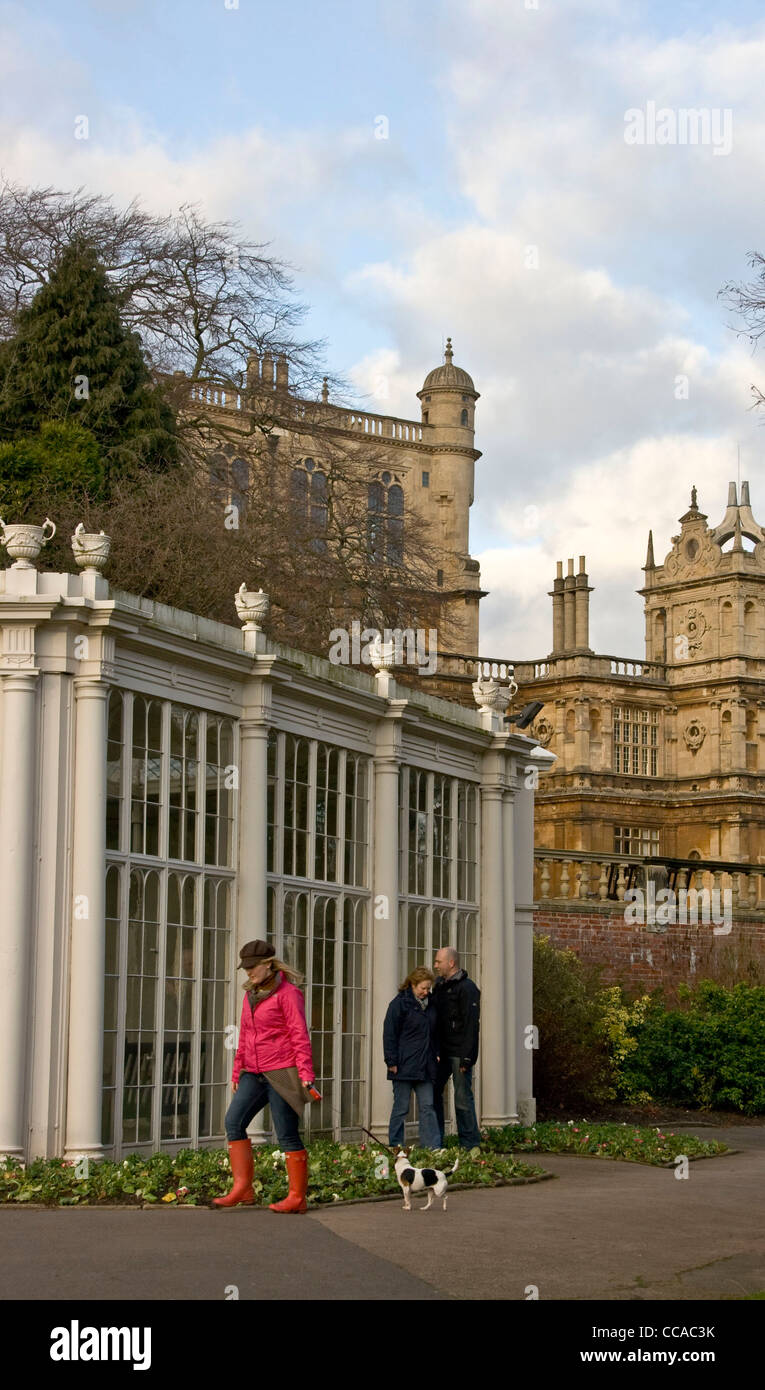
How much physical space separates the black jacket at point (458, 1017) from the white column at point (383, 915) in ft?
6.26

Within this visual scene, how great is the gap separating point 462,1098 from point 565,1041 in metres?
10.4

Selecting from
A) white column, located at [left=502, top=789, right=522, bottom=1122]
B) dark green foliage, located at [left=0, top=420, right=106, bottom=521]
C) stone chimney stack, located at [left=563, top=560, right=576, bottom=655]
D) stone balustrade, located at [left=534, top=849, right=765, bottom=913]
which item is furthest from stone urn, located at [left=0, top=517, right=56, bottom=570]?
stone chimney stack, located at [left=563, top=560, right=576, bottom=655]

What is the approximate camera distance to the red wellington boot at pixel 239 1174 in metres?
11.0

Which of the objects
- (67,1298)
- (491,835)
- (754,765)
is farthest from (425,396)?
(67,1298)

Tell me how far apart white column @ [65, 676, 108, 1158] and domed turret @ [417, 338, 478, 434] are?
70730mm

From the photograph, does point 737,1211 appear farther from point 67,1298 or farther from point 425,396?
point 425,396

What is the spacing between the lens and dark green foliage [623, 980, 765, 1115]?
2703 cm

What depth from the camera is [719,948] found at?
115 feet

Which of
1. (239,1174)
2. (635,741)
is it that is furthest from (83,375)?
(635,741)

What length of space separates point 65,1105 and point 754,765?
63.0m

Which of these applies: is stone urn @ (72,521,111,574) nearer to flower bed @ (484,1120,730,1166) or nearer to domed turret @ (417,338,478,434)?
flower bed @ (484,1120,730,1166)

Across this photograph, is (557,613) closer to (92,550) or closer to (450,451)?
(450,451)

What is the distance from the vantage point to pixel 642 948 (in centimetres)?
3381

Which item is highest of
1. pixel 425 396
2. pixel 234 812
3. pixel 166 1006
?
pixel 425 396
